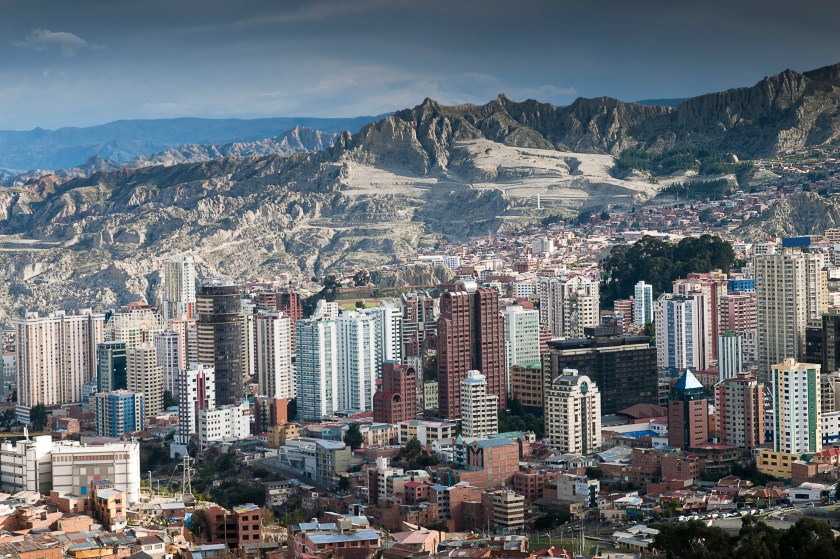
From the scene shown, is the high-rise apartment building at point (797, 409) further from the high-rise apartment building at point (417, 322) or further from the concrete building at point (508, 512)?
the high-rise apartment building at point (417, 322)

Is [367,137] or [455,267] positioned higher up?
[367,137]

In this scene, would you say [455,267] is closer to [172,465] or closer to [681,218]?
[681,218]

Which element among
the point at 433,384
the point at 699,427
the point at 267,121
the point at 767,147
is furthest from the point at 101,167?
the point at 699,427

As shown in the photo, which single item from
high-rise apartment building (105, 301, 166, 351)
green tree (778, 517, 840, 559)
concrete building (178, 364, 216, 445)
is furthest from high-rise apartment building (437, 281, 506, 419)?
green tree (778, 517, 840, 559)

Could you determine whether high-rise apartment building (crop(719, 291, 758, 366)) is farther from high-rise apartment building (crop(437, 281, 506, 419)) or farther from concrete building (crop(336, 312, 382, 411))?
concrete building (crop(336, 312, 382, 411))

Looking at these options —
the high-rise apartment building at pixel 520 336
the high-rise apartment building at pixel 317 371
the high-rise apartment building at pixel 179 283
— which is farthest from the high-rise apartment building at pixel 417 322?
the high-rise apartment building at pixel 179 283

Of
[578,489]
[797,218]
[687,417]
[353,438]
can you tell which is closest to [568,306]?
[353,438]

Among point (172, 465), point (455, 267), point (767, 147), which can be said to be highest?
point (767, 147)
